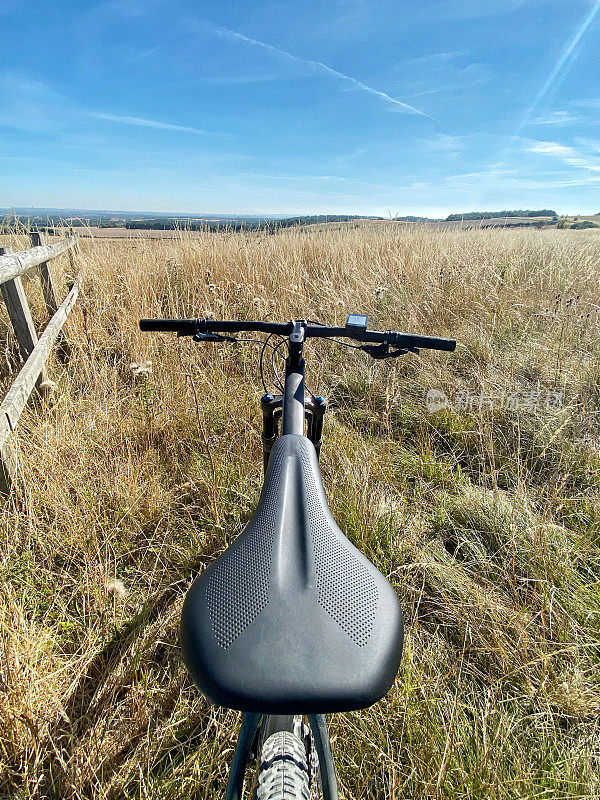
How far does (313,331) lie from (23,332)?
3.08 metres

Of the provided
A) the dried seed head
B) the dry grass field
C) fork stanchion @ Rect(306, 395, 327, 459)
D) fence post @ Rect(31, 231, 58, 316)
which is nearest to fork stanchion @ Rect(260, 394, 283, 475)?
fork stanchion @ Rect(306, 395, 327, 459)

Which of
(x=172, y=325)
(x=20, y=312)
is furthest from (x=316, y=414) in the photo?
(x=20, y=312)

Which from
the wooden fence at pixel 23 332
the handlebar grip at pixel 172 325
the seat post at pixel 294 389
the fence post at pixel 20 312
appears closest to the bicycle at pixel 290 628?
the seat post at pixel 294 389

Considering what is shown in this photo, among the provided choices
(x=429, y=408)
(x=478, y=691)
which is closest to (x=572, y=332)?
(x=429, y=408)

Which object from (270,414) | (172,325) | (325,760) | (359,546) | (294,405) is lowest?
(359,546)

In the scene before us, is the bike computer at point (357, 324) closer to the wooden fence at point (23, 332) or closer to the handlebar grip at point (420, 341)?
the handlebar grip at point (420, 341)

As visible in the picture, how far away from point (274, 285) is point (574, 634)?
16.0 feet

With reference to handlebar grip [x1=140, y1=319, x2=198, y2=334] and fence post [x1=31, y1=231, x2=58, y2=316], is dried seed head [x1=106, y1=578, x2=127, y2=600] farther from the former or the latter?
fence post [x1=31, y1=231, x2=58, y2=316]

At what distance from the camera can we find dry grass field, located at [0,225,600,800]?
1.29m

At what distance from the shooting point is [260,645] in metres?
0.58

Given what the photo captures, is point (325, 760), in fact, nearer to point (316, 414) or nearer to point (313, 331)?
point (316, 414)

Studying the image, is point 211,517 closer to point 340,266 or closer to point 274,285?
point 274,285

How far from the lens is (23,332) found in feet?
10.6

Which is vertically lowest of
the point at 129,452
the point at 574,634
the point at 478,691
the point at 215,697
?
the point at 478,691
